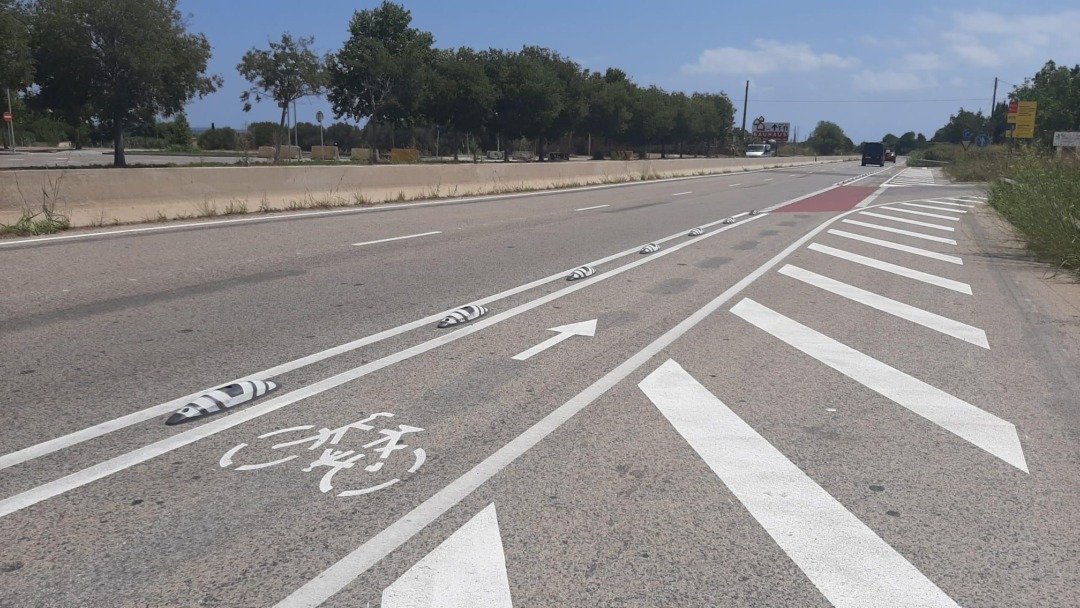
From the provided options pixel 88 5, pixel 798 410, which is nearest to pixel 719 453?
pixel 798 410

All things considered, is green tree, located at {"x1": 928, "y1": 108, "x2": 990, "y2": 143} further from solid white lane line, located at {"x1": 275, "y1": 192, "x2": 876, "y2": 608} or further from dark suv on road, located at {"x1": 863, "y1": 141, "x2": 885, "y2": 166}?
solid white lane line, located at {"x1": 275, "y1": 192, "x2": 876, "y2": 608}

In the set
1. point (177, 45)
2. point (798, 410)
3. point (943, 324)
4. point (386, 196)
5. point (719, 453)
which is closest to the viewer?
point (719, 453)

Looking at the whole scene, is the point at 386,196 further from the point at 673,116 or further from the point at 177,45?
the point at 673,116

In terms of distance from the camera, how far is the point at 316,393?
18.9ft

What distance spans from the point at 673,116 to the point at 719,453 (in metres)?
92.0

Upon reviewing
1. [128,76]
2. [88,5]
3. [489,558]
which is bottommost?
[489,558]

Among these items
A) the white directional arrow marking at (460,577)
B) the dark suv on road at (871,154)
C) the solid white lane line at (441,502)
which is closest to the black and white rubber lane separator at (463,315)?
the solid white lane line at (441,502)

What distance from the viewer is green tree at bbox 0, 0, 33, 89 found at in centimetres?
3136

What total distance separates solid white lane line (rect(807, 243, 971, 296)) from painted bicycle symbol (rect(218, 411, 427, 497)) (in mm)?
7813

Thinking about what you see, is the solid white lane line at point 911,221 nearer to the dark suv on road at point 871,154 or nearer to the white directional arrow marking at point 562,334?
the white directional arrow marking at point 562,334

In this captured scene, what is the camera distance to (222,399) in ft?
18.0

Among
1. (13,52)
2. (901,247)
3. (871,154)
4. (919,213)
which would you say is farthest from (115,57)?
(871,154)

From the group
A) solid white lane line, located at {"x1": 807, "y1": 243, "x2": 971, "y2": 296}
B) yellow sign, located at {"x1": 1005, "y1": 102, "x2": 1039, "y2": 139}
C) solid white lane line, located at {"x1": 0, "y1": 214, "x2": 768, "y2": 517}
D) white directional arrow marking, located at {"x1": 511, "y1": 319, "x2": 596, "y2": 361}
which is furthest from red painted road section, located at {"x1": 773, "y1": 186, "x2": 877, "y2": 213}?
yellow sign, located at {"x1": 1005, "y1": 102, "x2": 1039, "y2": 139}

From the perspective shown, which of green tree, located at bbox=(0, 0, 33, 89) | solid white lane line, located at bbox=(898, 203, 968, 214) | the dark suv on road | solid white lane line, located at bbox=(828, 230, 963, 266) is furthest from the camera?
the dark suv on road
